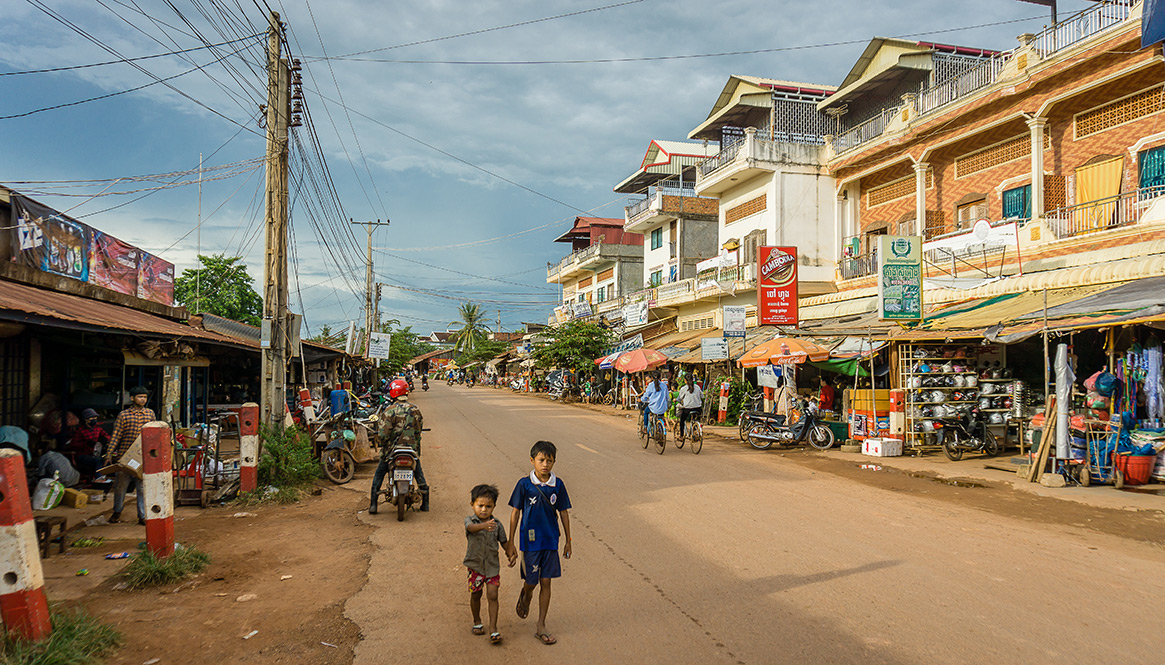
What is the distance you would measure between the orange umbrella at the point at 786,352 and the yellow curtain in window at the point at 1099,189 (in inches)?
271

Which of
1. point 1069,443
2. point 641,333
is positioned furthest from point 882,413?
point 641,333

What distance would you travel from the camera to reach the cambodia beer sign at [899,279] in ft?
50.6

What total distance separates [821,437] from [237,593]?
13.6m

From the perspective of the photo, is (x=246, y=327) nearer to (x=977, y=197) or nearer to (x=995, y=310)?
(x=995, y=310)

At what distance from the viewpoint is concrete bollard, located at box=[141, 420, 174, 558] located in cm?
612

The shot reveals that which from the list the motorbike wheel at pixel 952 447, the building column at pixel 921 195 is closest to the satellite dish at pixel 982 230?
the building column at pixel 921 195

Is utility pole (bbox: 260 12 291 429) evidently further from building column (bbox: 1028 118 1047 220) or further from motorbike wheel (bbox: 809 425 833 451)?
building column (bbox: 1028 118 1047 220)

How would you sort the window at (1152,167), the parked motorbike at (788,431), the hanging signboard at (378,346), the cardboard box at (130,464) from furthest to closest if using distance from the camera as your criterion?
the hanging signboard at (378,346)
the parked motorbike at (788,431)
the window at (1152,167)
the cardboard box at (130,464)

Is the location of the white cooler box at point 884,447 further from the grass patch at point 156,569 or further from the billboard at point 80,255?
the billboard at point 80,255

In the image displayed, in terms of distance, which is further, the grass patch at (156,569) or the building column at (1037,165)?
the building column at (1037,165)

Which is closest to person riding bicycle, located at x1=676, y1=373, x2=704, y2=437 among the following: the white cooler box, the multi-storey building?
the white cooler box

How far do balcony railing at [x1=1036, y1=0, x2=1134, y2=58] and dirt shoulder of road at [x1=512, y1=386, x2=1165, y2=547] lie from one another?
1098cm

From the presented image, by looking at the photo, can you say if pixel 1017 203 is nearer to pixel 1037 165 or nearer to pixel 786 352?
pixel 1037 165

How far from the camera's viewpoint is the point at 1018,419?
47.2ft
